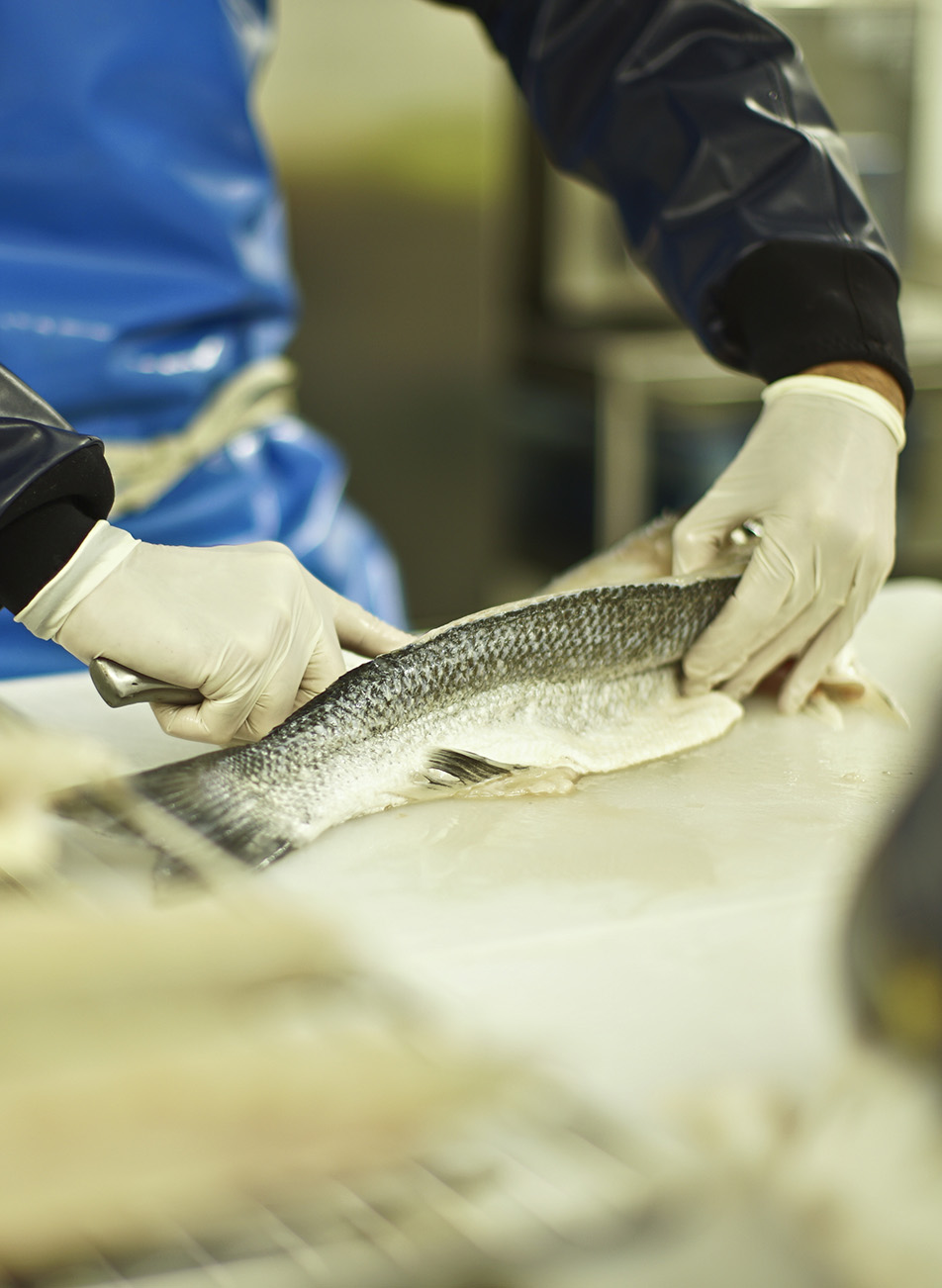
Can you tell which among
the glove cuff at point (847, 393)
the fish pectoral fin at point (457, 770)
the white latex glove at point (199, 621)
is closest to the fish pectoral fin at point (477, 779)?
the fish pectoral fin at point (457, 770)

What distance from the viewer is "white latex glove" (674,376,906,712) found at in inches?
53.9

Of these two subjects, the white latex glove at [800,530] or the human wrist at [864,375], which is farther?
the human wrist at [864,375]

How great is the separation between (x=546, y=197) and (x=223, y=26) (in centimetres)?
238

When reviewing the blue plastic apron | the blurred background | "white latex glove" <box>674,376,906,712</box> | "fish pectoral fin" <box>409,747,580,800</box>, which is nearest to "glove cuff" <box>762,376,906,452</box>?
"white latex glove" <box>674,376,906,712</box>

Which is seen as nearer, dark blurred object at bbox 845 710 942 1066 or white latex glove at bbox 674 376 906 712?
dark blurred object at bbox 845 710 942 1066

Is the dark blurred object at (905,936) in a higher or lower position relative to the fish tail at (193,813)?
higher

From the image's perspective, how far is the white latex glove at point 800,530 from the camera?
1.37 m

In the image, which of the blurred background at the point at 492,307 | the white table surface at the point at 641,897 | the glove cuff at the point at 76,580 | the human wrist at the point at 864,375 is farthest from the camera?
the blurred background at the point at 492,307

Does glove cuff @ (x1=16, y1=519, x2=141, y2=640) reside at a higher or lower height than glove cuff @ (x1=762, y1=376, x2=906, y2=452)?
lower

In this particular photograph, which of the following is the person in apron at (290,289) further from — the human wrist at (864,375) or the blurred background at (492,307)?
the blurred background at (492,307)

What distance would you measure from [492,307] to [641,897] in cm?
291

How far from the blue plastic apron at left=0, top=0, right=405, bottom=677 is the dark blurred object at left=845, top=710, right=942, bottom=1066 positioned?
133 centimetres

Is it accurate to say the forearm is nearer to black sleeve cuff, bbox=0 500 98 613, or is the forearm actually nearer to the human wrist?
black sleeve cuff, bbox=0 500 98 613

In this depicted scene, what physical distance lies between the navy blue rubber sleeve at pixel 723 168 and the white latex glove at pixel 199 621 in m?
0.70
